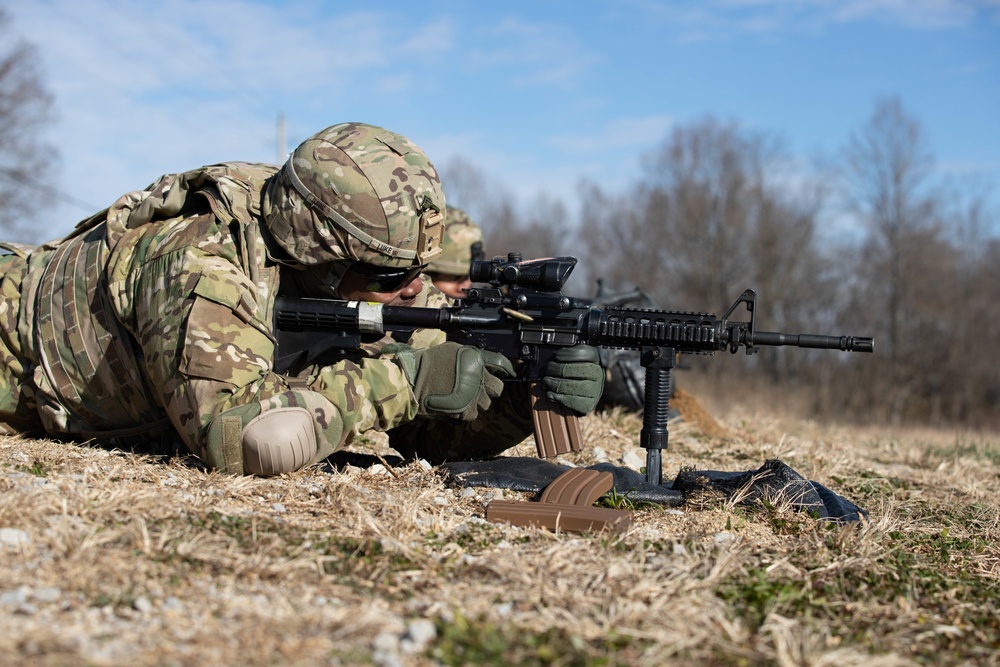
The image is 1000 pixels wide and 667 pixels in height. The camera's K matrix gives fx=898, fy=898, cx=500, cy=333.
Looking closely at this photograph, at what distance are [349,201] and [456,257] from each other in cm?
416

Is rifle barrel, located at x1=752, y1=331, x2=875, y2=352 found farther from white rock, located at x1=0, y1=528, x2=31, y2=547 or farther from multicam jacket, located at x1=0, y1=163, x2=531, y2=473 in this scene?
white rock, located at x1=0, y1=528, x2=31, y2=547

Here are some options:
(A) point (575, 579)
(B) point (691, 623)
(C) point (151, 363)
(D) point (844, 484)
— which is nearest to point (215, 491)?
(C) point (151, 363)

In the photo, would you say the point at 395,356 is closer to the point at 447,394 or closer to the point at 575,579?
the point at 447,394

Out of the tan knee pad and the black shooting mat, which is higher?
the tan knee pad

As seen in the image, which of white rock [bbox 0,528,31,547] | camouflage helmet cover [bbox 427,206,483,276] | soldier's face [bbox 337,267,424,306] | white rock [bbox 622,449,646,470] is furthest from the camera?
camouflage helmet cover [bbox 427,206,483,276]

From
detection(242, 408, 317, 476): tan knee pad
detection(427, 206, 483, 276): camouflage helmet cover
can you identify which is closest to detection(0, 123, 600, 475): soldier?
detection(242, 408, 317, 476): tan knee pad

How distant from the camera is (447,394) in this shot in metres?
4.08

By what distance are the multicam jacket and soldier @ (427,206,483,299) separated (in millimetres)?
3627

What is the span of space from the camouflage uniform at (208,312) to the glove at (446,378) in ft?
0.23

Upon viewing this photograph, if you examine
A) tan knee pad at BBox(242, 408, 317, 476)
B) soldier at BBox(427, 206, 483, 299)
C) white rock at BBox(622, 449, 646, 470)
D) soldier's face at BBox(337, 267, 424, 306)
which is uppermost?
soldier at BBox(427, 206, 483, 299)

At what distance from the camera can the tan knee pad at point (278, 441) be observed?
362 centimetres

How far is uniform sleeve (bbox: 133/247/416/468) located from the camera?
3.69 metres

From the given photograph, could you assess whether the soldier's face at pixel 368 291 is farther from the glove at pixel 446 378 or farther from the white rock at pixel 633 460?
the white rock at pixel 633 460

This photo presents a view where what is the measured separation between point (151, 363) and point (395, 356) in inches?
41.4
